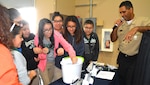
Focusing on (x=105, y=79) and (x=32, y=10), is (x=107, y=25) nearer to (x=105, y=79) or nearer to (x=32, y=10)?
(x=32, y=10)

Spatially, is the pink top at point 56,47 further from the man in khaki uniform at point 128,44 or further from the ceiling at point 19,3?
the ceiling at point 19,3

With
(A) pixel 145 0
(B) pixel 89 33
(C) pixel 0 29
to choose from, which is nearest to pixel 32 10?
(B) pixel 89 33

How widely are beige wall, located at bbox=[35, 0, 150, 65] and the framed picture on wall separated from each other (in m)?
0.08

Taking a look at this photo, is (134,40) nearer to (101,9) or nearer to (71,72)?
(71,72)

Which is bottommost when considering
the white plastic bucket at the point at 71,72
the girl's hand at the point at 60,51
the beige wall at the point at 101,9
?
the white plastic bucket at the point at 71,72

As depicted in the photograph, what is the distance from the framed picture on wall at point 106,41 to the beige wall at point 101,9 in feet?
0.25

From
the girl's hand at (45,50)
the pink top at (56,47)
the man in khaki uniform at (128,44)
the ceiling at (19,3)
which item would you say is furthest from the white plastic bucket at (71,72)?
the ceiling at (19,3)

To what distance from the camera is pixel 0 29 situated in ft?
2.25

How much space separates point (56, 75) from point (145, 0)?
2.10m

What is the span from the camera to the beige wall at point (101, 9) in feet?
9.30

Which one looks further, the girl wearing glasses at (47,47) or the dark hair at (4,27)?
the girl wearing glasses at (47,47)

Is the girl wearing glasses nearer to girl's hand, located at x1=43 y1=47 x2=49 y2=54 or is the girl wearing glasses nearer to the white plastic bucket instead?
girl's hand, located at x1=43 y1=47 x2=49 y2=54

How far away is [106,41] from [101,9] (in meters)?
0.65

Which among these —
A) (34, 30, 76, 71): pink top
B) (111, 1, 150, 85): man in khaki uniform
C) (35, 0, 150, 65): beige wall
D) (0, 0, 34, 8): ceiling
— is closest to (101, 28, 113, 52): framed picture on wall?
(35, 0, 150, 65): beige wall
